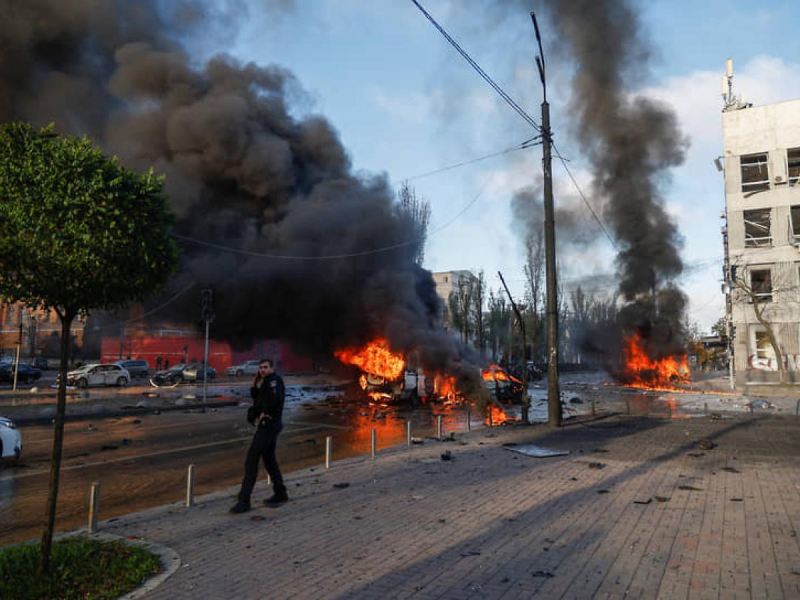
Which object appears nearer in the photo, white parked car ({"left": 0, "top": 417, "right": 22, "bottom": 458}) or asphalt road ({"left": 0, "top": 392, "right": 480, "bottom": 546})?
asphalt road ({"left": 0, "top": 392, "right": 480, "bottom": 546})

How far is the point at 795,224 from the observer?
26.0 m

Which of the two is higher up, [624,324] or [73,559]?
Answer: [624,324]

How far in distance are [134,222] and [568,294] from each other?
5890 cm

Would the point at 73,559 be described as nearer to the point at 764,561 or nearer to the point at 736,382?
the point at 764,561

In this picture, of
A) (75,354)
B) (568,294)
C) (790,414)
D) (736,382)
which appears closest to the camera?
(790,414)

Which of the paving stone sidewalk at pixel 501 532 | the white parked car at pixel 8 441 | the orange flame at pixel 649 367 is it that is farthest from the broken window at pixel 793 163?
the white parked car at pixel 8 441

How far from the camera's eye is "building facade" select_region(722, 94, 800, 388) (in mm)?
25297

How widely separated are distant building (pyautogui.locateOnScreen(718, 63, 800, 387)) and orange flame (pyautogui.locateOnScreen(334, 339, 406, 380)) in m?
17.2

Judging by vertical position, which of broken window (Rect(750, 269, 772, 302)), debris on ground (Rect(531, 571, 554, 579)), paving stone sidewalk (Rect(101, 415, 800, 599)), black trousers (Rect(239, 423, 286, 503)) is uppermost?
broken window (Rect(750, 269, 772, 302))

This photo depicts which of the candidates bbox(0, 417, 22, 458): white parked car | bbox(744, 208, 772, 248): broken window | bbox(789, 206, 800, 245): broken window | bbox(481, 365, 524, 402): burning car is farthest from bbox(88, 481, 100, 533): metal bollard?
bbox(789, 206, 800, 245): broken window

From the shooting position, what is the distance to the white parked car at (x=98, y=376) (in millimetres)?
26984

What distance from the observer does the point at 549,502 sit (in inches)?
230

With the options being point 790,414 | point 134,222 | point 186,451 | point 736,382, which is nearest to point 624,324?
point 736,382

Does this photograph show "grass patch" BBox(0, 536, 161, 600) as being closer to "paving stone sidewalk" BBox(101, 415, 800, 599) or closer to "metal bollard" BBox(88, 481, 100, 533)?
"paving stone sidewalk" BBox(101, 415, 800, 599)
